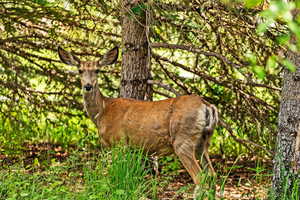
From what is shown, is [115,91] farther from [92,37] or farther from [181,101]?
[181,101]

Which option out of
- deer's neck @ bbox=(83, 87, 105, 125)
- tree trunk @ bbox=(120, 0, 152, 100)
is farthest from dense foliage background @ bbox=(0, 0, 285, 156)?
deer's neck @ bbox=(83, 87, 105, 125)

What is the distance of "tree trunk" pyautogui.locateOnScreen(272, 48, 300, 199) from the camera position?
5180mm

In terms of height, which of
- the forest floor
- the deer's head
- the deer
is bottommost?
the forest floor

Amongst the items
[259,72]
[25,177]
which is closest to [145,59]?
[25,177]

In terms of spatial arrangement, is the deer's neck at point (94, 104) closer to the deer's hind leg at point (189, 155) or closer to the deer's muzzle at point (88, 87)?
the deer's muzzle at point (88, 87)

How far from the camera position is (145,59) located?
26.1 feet

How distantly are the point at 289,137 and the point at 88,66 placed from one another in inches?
127

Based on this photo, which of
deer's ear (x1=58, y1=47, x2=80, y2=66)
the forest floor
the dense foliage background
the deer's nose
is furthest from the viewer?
the dense foliage background

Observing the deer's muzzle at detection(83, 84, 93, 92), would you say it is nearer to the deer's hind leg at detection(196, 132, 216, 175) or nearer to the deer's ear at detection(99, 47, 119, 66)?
the deer's ear at detection(99, 47, 119, 66)

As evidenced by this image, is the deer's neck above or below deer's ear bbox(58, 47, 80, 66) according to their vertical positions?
below

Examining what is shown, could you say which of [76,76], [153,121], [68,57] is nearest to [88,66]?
[68,57]

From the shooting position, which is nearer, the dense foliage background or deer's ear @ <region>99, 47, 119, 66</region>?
deer's ear @ <region>99, 47, 119, 66</region>

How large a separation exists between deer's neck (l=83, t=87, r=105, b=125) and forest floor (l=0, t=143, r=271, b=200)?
22.0 inches

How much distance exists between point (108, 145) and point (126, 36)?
5.12 ft
